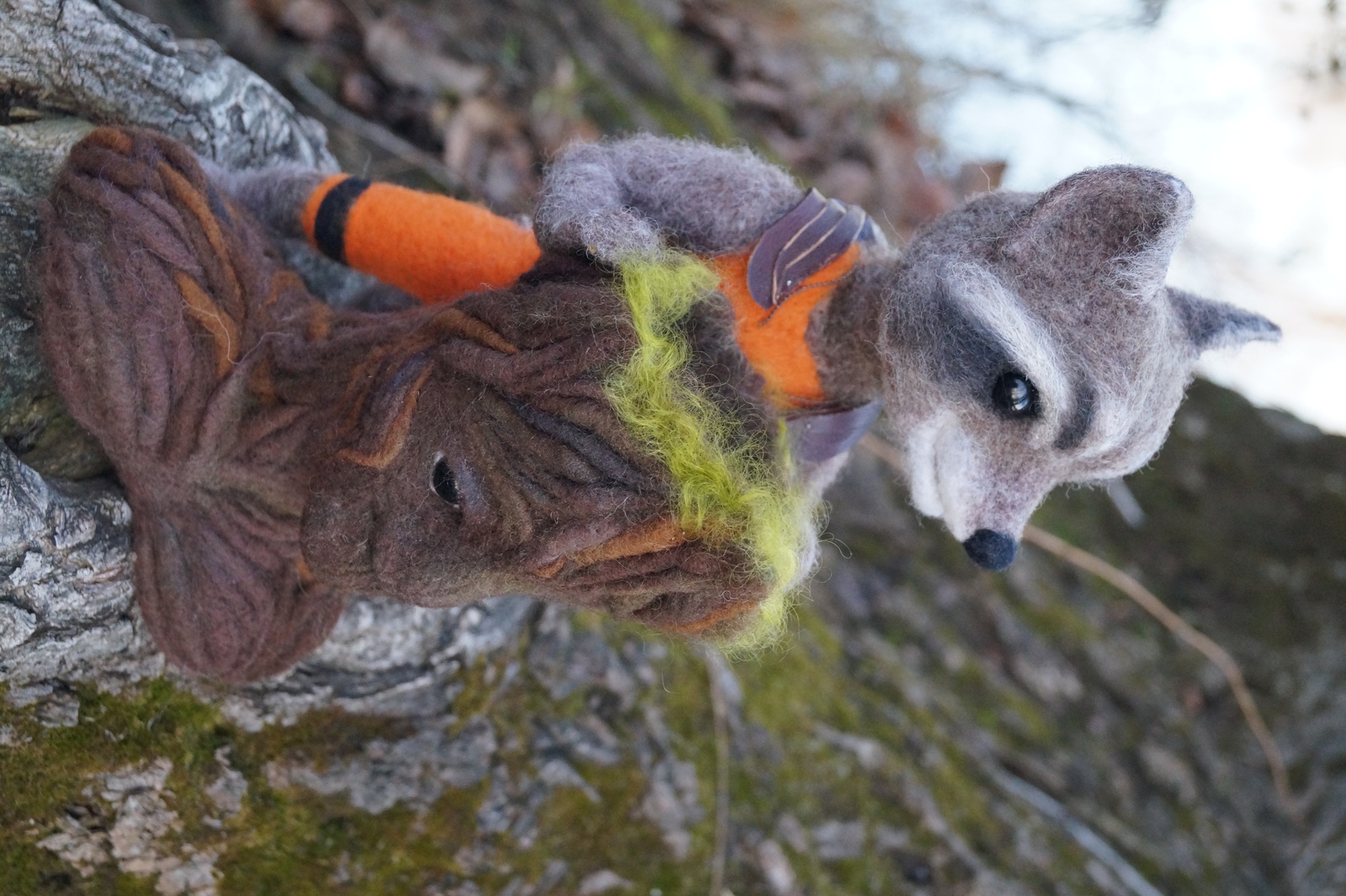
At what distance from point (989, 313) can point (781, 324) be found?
8.1 inches

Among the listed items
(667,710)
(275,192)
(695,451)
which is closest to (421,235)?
(275,192)

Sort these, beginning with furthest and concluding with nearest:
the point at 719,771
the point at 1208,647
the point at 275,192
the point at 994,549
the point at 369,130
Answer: the point at 1208,647
the point at 369,130
the point at 719,771
the point at 275,192
the point at 994,549

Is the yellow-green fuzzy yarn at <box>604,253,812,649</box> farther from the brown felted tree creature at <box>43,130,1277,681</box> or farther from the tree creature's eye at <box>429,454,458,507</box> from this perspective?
the tree creature's eye at <box>429,454,458,507</box>

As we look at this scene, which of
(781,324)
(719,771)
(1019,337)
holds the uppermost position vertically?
(1019,337)

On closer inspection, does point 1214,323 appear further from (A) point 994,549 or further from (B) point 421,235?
(B) point 421,235

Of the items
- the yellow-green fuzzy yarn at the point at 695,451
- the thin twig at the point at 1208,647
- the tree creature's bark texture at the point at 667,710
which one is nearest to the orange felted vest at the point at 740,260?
the yellow-green fuzzy yarn at the point at 695,451

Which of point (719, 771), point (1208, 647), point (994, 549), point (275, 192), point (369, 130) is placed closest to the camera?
point (994, 549)

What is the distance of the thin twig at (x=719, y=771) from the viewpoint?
1211 millimetres

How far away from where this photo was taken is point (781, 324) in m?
0.90

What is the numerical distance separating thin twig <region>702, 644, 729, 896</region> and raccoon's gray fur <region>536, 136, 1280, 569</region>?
422mm

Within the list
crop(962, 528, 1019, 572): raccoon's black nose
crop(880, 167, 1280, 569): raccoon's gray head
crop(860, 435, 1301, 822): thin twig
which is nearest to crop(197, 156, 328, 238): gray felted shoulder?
crop(880, 167, 1280, 569): raccoon's gray head

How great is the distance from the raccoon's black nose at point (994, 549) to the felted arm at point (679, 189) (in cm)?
34

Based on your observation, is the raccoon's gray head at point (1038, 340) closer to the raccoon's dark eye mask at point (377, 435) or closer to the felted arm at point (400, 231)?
the raccoon's dark eye mask at point (377, 435)

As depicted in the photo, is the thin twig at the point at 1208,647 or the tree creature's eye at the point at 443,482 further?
the thin twig at the point at 1208,647
